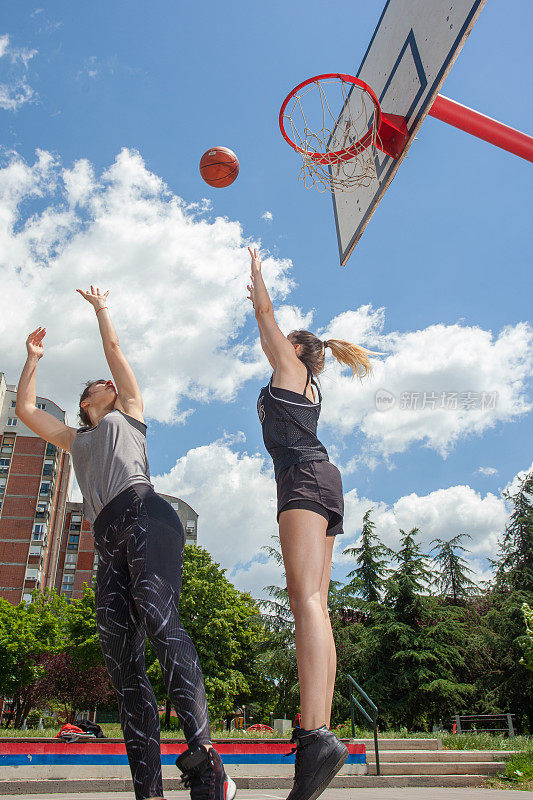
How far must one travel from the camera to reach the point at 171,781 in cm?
744

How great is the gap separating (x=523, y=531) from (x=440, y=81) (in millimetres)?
24871

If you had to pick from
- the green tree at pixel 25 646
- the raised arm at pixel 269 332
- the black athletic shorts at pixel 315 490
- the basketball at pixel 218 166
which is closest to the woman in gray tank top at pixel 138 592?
the black athletic shorts at pixel 315 490

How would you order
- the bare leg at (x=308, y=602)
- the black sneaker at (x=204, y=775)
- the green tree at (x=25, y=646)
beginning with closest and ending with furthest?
the black sneaker at (x=204, y=775) → the bare leg at (x=308, y=602) → the green tree at (x=25, y=646)

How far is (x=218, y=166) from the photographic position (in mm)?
6301

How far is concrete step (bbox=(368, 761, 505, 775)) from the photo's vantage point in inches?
361

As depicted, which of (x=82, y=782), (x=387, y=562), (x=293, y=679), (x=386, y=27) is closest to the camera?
(x=386, y=27)

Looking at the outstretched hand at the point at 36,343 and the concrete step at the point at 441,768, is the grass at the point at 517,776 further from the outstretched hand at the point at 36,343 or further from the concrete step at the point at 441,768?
the outstretched hand at the point at 36,343

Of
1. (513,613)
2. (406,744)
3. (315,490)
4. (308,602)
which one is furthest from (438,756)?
(513,613)

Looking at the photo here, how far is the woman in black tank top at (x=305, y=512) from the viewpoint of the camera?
2.26 metres

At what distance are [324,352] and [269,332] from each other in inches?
21.5

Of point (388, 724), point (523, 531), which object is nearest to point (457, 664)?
point (388, 724)

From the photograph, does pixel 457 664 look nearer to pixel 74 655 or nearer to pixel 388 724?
pixel 388 724

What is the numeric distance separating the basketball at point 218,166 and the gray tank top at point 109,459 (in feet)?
13.9

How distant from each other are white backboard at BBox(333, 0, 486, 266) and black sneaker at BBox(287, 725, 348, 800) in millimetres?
4491
